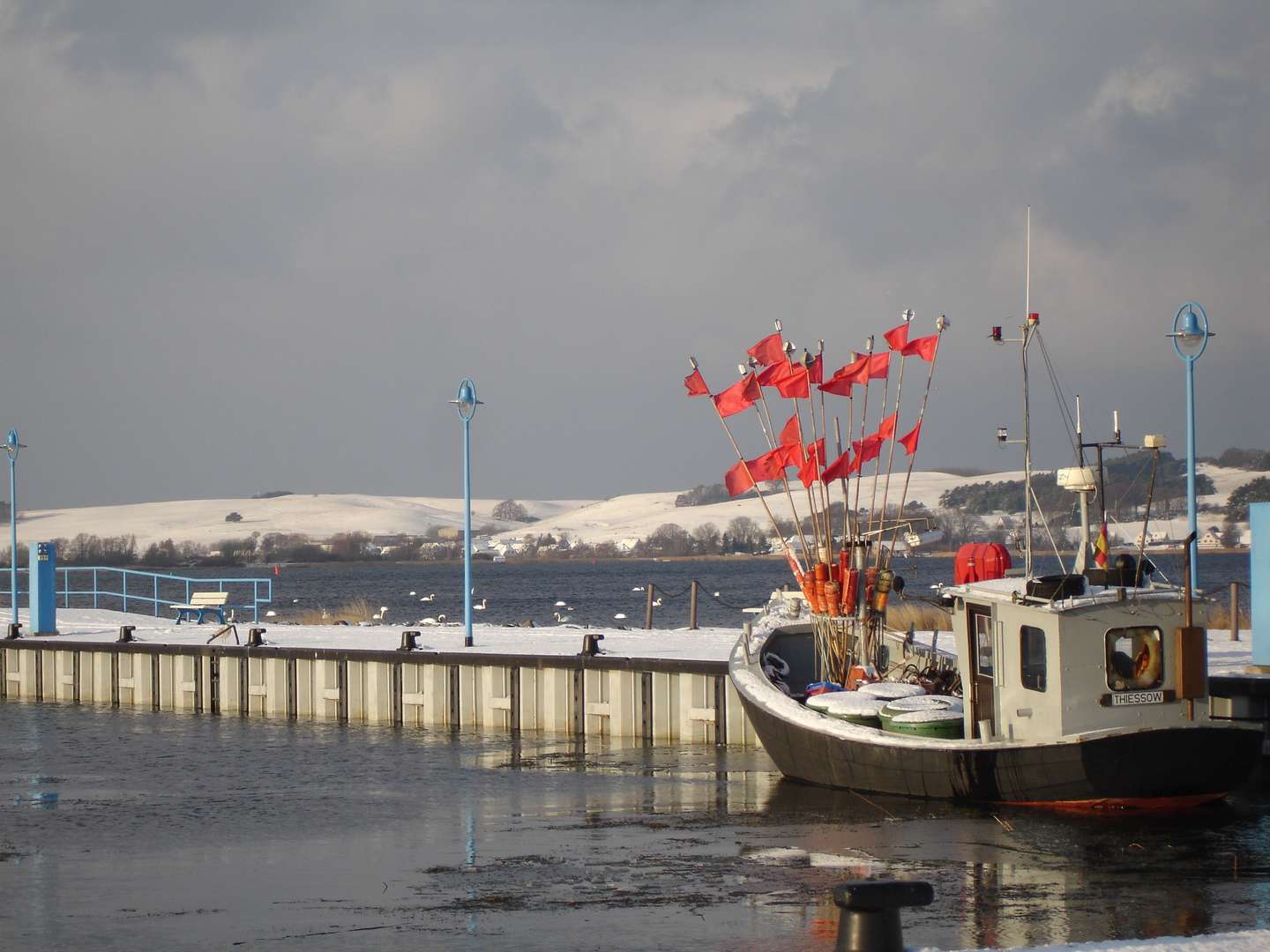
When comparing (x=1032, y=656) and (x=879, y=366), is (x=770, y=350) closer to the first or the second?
(x=879, y=366)

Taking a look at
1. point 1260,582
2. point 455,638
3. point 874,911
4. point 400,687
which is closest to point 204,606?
point 455,638

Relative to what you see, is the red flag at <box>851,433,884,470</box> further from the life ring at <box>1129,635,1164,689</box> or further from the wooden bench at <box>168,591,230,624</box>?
the wooden bench at <box>168,591,230,624</box>

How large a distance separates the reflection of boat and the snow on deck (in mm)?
8607

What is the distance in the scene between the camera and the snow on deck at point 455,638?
106 feet

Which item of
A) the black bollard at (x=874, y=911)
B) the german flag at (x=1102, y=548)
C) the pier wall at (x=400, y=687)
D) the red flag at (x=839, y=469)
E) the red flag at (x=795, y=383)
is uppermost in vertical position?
the red flag at (x=795, y=383)

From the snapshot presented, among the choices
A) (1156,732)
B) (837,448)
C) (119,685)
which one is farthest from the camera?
(119,685)

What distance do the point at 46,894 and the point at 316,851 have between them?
3409mm

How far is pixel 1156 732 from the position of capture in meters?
19.0

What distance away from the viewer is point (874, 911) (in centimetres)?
956

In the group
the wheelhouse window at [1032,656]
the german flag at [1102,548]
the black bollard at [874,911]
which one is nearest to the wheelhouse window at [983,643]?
the wheelhouse window at [1032,656]

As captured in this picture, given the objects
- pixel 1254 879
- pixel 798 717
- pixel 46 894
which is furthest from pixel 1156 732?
pixel 46 894

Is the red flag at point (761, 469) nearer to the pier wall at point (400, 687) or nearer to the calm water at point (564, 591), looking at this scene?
the pier wall at point (400, 687)

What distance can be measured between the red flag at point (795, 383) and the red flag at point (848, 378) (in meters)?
0.35

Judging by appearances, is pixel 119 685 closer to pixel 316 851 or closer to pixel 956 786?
pixel 316 851
